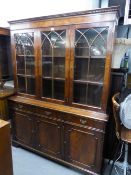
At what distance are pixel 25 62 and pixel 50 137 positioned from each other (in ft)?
3.75

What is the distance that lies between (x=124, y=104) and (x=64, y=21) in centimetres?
115

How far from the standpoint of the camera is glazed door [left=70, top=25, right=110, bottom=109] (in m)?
1.71

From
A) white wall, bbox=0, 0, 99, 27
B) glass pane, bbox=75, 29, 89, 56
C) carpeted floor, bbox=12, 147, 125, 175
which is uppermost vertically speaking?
white wall, bbox=0, 0, 99, 27

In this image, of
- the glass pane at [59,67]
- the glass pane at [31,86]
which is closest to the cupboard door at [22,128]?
the glass pane at [31,86]

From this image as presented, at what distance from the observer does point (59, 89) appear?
211 centimetres

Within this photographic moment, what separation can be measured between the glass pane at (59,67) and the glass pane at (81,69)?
183 mm

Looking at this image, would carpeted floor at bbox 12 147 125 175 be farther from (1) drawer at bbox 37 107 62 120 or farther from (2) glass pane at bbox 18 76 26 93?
(2) glass pane at bbox 18 76 26 93

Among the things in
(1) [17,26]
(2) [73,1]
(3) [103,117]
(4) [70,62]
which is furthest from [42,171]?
(2) [73,1]

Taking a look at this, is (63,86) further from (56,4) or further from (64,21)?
(56,4)

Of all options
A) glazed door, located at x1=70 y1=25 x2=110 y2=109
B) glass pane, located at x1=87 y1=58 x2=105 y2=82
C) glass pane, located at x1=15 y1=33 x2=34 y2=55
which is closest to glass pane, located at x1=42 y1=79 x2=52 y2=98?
glazed door, located at x1=70 y1=25 x2=110 y2=109

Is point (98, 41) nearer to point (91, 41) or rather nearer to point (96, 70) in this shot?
point (91, 41)

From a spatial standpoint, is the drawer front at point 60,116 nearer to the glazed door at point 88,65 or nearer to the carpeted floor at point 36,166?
the glazed door at point 88,65

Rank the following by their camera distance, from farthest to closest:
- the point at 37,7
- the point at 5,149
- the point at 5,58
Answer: the point at 5,58, the point at 37,7, the point at 5,149

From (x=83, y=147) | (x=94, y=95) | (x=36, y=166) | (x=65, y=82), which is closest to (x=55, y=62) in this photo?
(x=65, y=82)
